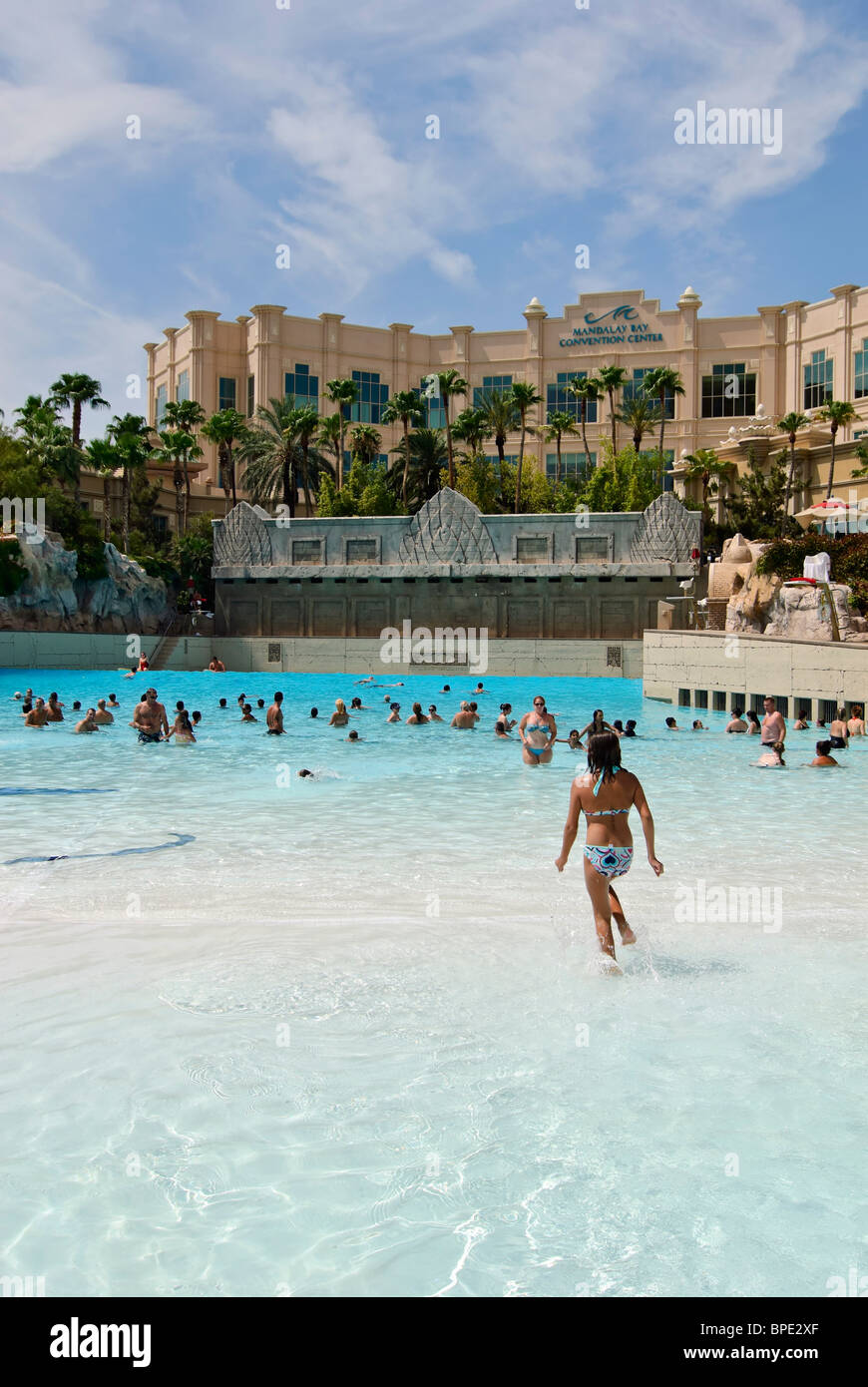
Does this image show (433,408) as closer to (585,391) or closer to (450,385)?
(450,385)

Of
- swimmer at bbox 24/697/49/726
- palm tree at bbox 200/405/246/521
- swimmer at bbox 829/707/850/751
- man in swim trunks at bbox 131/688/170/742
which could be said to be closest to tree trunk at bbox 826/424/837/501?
palm tree at bbox 200/405/246/521

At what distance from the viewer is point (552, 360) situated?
6844 centimetres

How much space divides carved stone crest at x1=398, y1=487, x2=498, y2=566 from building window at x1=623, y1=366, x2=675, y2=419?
1828 centimetres

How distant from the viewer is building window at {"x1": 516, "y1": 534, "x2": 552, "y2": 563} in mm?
54000

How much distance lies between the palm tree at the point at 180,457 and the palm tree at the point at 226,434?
131cm

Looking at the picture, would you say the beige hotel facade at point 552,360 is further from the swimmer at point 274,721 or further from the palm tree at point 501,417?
the swimmer at point 274,721

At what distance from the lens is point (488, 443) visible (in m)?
69.8

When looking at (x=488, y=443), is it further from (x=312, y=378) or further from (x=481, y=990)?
(x=481, y=990)

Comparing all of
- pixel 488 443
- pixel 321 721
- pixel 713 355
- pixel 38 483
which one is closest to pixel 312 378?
pixel 488 443

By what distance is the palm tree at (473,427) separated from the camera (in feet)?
206

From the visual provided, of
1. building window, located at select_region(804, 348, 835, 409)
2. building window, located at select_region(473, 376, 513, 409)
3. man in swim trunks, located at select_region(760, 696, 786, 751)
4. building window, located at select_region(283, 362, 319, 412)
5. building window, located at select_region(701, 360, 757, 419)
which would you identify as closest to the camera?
man in swim trunks, located at select_region(760, 696, 786, 751)

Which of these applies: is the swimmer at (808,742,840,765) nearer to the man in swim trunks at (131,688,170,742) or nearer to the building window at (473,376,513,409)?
the man in swim trunks at (131,688,170,742)

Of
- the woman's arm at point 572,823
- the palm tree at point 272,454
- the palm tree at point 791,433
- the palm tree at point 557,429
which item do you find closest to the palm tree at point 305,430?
the palm tree at point 272,454

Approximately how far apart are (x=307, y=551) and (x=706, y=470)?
957 inches
